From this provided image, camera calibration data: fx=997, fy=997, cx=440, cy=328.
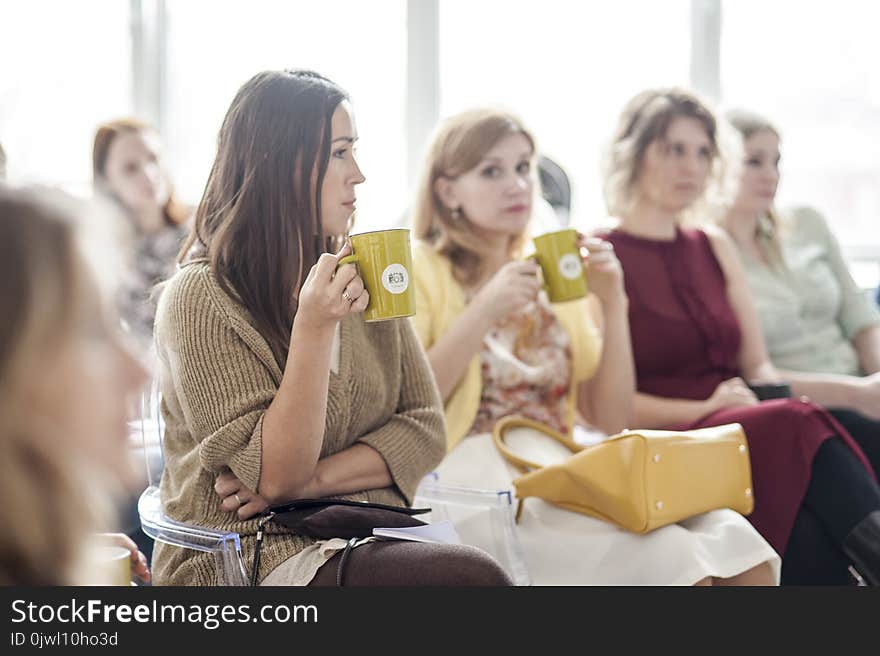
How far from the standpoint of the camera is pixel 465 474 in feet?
6.05

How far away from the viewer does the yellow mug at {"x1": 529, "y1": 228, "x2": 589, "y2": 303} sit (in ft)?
6.17

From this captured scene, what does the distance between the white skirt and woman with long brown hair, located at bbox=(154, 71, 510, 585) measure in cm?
30

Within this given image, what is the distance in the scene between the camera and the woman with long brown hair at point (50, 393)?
26.5 inches

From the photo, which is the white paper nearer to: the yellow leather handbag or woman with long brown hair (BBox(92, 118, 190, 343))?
the yellow leather handbag

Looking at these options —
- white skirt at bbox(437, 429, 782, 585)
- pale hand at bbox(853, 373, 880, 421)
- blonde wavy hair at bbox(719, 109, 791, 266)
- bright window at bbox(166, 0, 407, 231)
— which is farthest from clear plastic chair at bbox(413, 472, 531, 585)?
bright window at bbox(166, 0, 407, 231)

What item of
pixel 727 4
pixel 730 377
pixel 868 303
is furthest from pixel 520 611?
pixel 727 4

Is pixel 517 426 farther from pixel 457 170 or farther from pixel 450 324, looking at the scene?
pixel 457 170

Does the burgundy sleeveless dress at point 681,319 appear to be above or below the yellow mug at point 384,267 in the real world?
below

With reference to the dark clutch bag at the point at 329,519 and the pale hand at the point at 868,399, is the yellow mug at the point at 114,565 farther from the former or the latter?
the pale hand at the point at 868,399

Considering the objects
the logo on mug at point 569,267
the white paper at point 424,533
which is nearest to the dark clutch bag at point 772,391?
the logo on mug at point 569,267

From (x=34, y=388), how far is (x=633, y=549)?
3.80 feet

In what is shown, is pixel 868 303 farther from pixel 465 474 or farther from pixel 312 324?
pixel 312 324

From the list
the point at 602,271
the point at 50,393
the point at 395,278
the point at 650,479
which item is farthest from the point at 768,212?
the point at 50,393

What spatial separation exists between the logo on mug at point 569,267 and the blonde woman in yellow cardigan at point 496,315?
2.3 inches
